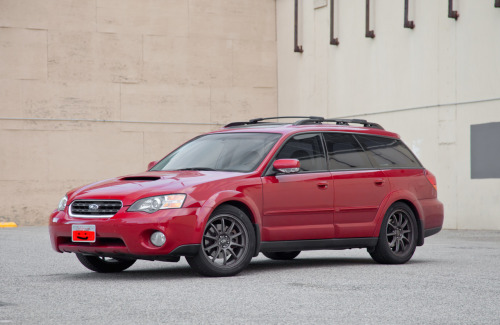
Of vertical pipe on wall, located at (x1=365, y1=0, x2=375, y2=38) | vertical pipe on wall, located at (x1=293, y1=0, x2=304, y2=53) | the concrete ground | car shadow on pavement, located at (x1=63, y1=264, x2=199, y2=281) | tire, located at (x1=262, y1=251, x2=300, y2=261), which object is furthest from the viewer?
vertical pipe on wall, located at (x1=293, y1=0, x2=304, y2=53)

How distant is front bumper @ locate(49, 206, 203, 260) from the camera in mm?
8641

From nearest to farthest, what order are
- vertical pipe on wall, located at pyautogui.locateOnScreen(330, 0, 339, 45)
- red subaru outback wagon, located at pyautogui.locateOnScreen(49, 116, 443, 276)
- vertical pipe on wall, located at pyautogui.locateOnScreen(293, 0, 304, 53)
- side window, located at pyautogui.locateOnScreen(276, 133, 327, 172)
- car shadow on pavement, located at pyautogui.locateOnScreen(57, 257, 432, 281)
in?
red subaru outback wagon, located at pyautogui.locateOnScreen(49, 116, 443, 276), car shadow on pavement, located at pyautogui.locateOnScreen(57, 257, 432, 281), side window, located at pyautogui.locateOnScreen(276, 133, 327, 172), vertical pipe on wall, located at pyautogui.locateOnScreen(330, 0, 339, 45), vertical pipe on wall, located at pyautogui.locateOnScreen(293, 0, 304, 53)

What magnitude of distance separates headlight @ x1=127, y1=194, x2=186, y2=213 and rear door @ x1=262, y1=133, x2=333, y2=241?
113 centimetres

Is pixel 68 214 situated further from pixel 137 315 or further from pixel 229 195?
pixel 137 315

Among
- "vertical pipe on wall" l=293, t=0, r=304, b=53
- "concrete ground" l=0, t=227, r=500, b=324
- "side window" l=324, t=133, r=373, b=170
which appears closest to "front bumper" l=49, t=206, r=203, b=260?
"concrete ground" l=0, t=227, r=500, b=324

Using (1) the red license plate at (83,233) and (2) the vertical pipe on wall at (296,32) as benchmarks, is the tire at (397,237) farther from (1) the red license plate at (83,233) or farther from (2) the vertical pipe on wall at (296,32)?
(2) the vertical pipe on wall at (296,32)

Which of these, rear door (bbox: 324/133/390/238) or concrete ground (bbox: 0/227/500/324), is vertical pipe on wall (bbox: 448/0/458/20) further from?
rear door (bbox: 324/133/390/238)

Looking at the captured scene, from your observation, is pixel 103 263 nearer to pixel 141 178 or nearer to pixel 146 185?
pixel 141 178

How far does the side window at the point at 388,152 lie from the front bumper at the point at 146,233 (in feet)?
10.0

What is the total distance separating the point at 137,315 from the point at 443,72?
1590cm

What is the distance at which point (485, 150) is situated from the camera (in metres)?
19.9

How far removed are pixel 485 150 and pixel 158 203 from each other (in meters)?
12.8

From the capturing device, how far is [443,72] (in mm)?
21016

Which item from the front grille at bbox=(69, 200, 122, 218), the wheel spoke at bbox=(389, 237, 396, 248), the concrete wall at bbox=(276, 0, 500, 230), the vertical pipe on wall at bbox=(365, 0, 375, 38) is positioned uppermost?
the vertical pipe on wall at bbox=(365, 0, 375, 38)
